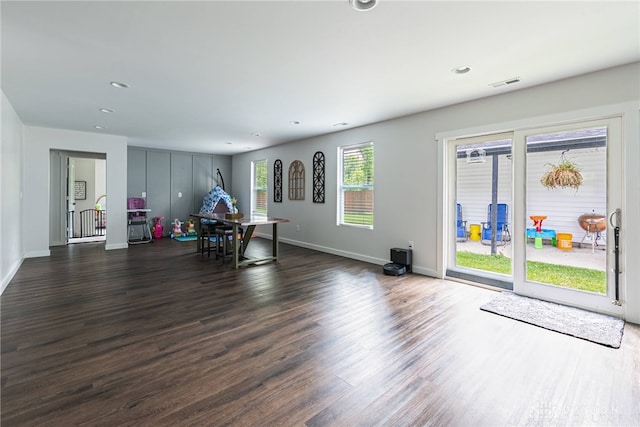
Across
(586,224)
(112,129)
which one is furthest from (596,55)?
(112,129)

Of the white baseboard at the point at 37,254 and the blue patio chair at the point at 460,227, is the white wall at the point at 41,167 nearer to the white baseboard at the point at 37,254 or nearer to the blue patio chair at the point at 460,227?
the white baseboard at the point at 37,254

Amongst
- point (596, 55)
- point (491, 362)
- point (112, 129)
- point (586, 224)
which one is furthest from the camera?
point (112, 129)

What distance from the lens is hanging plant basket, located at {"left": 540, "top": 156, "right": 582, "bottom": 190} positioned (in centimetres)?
317

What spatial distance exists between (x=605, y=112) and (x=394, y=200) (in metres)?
2.62

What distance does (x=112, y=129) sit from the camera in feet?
18.6

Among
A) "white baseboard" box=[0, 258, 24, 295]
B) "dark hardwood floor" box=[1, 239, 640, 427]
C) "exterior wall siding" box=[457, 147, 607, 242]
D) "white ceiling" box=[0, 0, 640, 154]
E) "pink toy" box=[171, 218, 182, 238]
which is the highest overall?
"white ceiling" box=[0, 0, 640, 154]

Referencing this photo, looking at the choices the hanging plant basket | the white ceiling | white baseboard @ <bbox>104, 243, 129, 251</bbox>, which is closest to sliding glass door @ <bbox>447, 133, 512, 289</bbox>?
the hanging plant basket

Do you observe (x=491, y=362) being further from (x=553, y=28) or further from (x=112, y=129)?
(x=112, y=129)

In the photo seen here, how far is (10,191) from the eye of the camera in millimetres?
4062

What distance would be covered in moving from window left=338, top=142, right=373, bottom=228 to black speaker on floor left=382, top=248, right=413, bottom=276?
0.85 meters

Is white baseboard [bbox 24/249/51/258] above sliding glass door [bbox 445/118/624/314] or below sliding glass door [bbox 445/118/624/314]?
below

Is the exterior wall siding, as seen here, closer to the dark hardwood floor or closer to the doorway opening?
the dark hardwood floor

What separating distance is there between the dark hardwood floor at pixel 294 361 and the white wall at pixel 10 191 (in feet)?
2.02

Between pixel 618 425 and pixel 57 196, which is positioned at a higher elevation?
pixel 57 196
